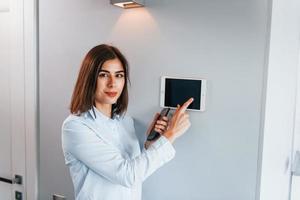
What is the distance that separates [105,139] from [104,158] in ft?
0.28

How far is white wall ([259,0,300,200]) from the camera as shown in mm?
1060

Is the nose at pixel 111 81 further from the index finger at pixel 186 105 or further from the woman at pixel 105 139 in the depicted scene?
the index finger at pixel 186 105

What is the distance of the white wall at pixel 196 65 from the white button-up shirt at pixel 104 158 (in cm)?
15

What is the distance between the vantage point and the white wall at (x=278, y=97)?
106 cm

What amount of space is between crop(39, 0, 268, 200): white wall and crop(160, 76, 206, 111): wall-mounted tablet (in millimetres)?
23

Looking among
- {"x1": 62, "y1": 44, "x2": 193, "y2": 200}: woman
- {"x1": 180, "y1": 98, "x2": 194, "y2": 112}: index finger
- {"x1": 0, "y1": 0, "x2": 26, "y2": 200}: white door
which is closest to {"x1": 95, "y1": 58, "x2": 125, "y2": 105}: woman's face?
{"x1": 62, "y1": 44, "x2": 193, "y2": 200}: woman

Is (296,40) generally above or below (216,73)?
above

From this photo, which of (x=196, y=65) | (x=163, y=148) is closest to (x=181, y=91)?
(x=196, y=65)

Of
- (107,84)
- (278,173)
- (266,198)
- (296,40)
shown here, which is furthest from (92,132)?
(296,40)

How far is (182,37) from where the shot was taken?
115 centimetres

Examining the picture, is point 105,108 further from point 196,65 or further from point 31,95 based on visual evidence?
point 31,95

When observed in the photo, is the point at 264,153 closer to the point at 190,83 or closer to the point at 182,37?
the point at 190,83

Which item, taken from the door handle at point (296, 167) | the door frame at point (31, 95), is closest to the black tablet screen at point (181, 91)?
the door frame at point (31, 95)

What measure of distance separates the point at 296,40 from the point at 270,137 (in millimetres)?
664
